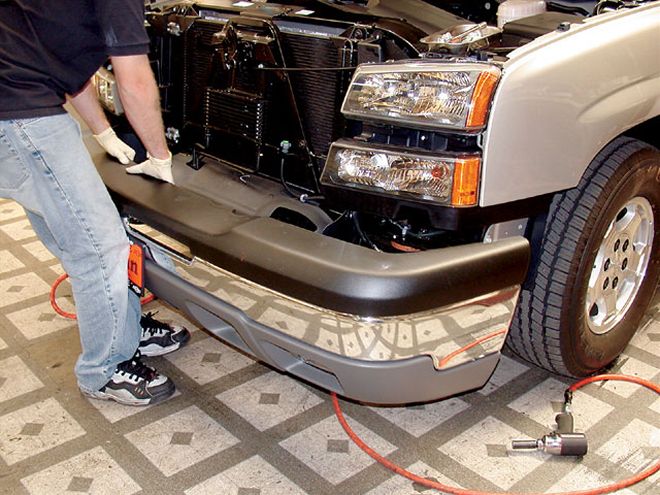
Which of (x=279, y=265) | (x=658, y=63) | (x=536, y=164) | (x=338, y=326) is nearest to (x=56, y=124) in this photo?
(x=279, y=265)

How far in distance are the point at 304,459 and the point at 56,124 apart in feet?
4.28

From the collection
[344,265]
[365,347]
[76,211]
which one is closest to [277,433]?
[365,347]

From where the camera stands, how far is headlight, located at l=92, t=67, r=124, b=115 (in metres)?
2.93

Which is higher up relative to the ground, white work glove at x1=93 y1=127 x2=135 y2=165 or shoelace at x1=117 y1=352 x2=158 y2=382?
white work glove at x1=93 y1=127 x2=135 y2=165

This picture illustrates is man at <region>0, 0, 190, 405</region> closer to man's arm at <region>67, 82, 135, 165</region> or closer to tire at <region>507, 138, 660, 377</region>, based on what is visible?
man's arm at <region>67, 82, 135, 165</region>

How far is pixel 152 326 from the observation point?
3014mm

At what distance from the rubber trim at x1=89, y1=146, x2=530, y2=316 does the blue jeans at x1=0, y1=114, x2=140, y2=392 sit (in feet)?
0.95

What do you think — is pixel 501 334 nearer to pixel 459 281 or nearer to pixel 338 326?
pixel 459 281

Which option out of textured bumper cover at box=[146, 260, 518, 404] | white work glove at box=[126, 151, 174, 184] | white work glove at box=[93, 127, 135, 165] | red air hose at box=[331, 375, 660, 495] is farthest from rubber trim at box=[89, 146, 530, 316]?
red air hose at box=[331, 375, 660, 495]

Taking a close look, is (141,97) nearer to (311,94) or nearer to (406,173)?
(311,94)

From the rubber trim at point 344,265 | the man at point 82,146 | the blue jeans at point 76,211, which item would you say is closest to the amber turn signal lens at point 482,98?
the rubber trim at point 344,265

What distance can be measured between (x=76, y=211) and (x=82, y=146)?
21 centimetres

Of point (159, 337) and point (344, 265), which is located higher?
point (344, 265)

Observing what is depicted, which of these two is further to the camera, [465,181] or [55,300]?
[55,300]
